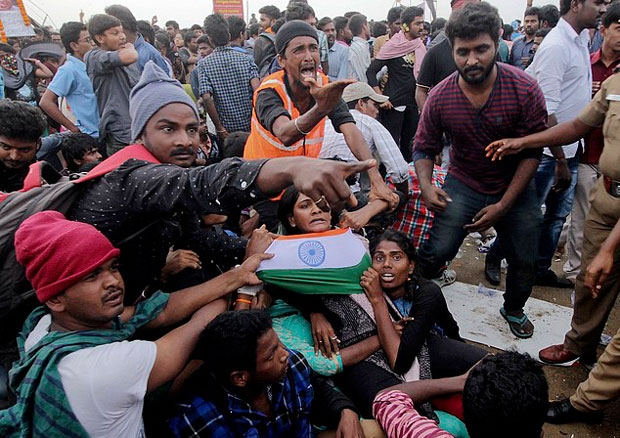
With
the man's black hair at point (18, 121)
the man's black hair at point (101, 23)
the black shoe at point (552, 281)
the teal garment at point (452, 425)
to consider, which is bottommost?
the black shoe at point (552, 281)

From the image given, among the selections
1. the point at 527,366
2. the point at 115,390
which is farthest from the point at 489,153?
the point at 115,390

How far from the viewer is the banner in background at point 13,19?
24.1ft

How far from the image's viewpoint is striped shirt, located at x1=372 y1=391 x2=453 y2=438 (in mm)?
1633

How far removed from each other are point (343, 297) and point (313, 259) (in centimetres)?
33

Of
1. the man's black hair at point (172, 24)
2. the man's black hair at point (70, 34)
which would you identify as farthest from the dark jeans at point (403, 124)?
the man's black hair at point (172, 24)

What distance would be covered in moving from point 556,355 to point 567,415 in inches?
22.6

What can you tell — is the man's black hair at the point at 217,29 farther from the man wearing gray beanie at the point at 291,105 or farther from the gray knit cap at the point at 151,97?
the gray knit cap at the point at 151,97

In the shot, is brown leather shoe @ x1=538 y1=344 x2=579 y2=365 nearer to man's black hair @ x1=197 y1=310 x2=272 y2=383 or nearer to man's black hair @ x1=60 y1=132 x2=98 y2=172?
man's black hair @ x1=197 y1=310 x2=272 y2=383

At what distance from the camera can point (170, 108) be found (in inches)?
74.7

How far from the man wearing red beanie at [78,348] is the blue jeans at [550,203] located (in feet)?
9.90

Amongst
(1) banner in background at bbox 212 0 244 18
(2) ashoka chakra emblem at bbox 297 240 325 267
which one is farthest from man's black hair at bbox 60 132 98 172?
(1) banner in background at bbox 212 0 244 18

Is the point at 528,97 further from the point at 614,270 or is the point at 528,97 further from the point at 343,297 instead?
the point at 343,297

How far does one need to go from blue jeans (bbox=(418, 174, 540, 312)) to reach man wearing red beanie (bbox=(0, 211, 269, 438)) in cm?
201

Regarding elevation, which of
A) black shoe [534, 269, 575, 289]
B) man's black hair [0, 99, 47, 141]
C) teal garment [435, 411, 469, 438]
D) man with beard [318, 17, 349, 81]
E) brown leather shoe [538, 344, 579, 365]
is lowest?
black shoe [534, 269, 575, 289]
